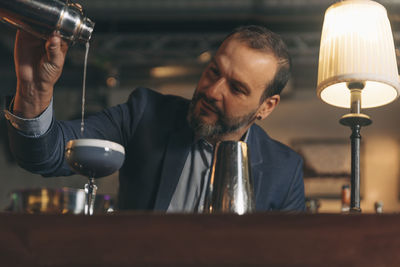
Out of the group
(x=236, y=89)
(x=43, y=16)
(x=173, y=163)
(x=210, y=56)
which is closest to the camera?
(x=43, y=16)

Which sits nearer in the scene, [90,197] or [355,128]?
[90,197]

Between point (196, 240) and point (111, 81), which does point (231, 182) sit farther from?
point (111, 81)

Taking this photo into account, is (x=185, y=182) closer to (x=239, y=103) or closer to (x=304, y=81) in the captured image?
(x=239, y=103)

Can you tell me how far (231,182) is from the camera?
85 centimetres

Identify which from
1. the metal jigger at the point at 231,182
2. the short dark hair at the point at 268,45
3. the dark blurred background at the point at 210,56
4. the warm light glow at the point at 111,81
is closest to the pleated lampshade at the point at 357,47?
the short dark hair at the point at 268,45

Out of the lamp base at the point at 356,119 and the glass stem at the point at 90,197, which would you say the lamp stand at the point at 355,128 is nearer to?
the lamp base at the point at 356,119

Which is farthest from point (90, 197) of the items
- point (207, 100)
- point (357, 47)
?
point (357, 47)

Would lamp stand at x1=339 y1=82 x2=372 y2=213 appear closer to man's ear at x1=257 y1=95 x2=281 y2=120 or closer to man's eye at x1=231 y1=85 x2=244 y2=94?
man's eye at x1=231 y1=85 x2=244 y2=94

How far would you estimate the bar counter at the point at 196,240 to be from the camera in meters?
0.53

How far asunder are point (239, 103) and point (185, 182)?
320 millimetres

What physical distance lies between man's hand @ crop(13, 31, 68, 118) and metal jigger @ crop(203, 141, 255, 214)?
0.38 m

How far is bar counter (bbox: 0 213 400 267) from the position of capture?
1.73 ft

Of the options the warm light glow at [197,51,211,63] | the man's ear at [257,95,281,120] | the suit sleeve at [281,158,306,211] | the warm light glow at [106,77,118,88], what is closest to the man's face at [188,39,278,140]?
the man's ear at [257,95,281,120]

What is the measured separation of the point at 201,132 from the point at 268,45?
38 cm
